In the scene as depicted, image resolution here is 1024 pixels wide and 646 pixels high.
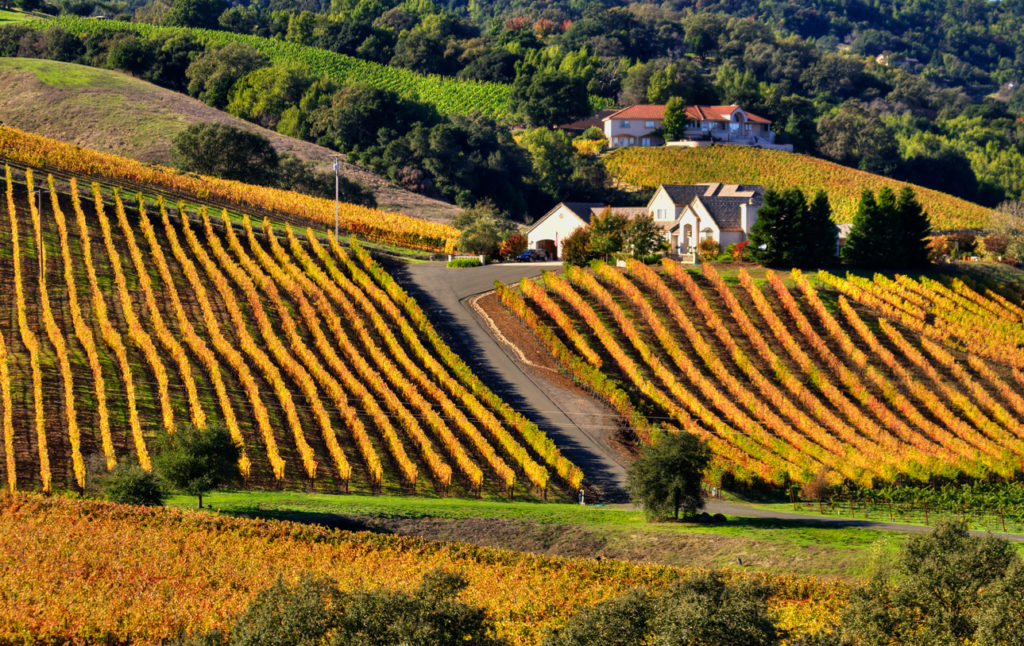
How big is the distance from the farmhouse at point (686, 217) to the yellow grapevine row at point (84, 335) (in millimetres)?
34040

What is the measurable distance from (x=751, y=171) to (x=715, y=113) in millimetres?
18468

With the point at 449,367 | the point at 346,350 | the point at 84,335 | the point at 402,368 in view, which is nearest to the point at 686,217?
the point at 449,367

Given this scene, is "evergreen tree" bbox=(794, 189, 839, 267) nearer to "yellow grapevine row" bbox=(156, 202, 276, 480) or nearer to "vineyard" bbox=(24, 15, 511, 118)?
"yellow grapevine row" bbox=(156, 202, 276, 480)

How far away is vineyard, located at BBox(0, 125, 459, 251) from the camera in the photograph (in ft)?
311

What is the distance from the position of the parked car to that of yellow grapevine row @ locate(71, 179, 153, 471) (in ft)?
102

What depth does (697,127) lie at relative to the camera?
533ft

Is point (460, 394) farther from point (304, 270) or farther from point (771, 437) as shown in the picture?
point (304, 270)

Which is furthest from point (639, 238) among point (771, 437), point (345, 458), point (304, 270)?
point (345, 458)

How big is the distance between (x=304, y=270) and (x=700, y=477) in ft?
119

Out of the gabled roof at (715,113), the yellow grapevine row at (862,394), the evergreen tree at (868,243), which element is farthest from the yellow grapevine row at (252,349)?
the gabled roof at (715,113)

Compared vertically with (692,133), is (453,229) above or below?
below

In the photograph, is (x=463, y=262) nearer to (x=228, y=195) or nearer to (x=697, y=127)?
(x=228, y=195)

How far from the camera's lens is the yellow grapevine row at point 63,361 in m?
49.5

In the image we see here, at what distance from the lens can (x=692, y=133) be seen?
162 meters
